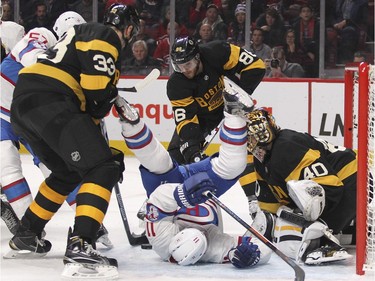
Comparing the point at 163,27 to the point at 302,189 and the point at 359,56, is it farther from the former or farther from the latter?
the point at 302,189

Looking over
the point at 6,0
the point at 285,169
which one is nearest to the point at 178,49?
the point at 285,169

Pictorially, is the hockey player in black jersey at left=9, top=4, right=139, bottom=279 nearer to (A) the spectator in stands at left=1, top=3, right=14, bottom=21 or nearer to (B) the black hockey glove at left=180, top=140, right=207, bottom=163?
(B) the black hockey glove at left=180, top=140, right=207, bottom=163

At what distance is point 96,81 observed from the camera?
360 cm

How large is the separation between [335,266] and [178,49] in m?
1.28

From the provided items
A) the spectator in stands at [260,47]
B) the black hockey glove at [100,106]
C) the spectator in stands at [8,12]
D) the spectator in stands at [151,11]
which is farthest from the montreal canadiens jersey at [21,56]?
the spectator in stands at [8,12]

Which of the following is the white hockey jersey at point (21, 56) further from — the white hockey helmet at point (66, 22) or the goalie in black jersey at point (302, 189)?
the goalie in black jersey at point (302, 189)

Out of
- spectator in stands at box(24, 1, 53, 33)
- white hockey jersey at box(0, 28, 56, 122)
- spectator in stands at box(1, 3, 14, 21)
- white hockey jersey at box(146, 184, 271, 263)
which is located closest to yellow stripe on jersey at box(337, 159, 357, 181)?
white hockey jersey at box(146, 184, 271, 263)

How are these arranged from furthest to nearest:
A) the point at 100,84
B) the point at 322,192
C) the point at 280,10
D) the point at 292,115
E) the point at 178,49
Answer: the point at 280,10 < the point at 292,115 < the point at 178,49 < the point at 322,192 < the point at 100,84

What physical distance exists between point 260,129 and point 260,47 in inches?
142

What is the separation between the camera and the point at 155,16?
7.77 meters

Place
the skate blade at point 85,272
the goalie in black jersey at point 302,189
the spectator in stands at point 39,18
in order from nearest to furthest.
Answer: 1. the skate blade at point 85,272
2. the goalie in black jersey at point 302,189
3. the spectator in stands at point 39,18

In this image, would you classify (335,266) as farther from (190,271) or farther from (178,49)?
(178,49)

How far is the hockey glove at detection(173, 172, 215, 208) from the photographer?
3.61m

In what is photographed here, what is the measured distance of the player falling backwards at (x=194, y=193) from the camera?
12.0ft
